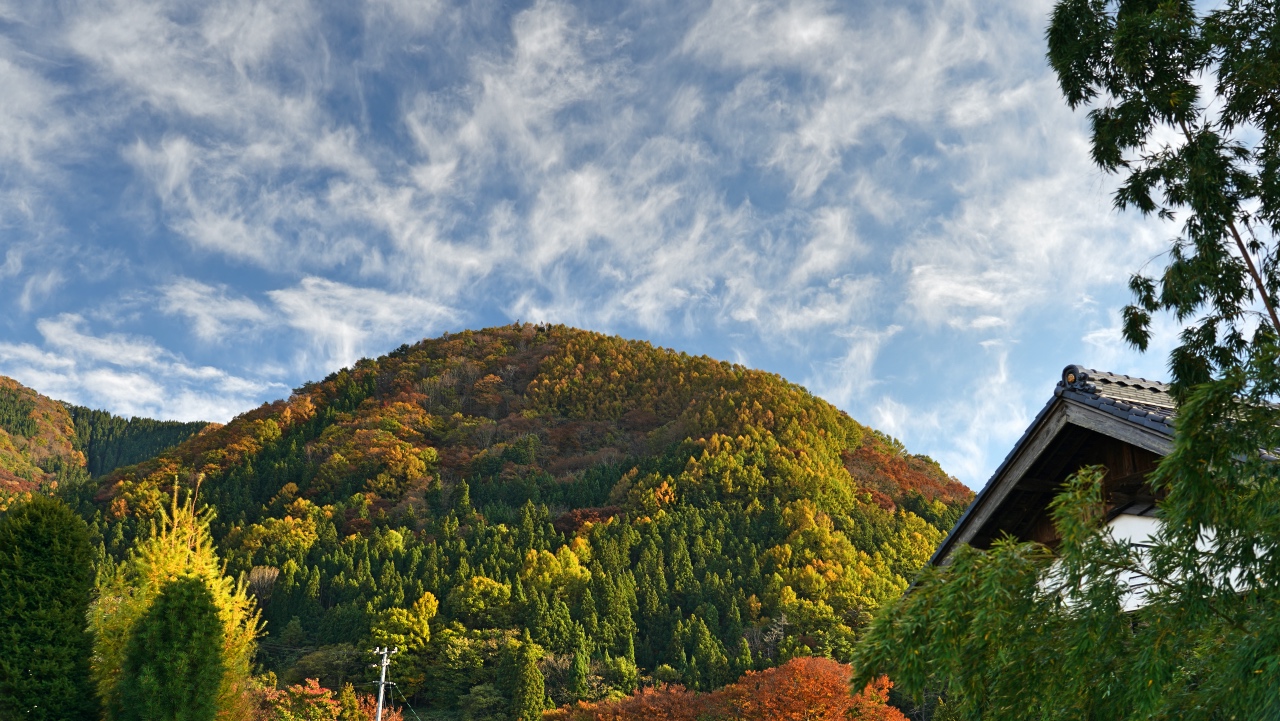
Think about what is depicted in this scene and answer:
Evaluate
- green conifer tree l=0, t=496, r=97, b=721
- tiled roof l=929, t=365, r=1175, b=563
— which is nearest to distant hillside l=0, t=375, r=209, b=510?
green conifer tree l=0, t=496, r=97, b=721

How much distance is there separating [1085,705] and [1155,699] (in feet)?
1.12

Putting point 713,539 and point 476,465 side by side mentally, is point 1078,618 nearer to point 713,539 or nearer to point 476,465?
point 713,539

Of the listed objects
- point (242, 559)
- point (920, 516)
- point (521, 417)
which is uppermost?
point (521, 417)

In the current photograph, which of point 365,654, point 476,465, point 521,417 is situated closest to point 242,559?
point 365,654

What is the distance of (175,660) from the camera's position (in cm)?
1416

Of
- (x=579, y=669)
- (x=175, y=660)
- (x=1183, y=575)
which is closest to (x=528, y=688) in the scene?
(x=579, y=669)

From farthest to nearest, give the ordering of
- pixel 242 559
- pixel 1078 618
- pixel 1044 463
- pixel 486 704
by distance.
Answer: pixel 242 559, pixel 486 704, pixel 1044 463, pixel 1078 618

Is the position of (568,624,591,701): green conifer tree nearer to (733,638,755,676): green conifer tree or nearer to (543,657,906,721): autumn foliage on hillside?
(543,657,906,721): autumn foliage on hillside

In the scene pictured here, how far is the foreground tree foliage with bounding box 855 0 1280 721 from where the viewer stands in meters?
2.79

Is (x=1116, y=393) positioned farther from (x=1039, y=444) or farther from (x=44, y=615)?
(x=44, y=615)

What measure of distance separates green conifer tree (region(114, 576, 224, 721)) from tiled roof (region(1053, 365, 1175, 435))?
14.4 meters

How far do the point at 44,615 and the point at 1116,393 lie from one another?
1586 cm

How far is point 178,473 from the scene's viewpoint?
5794 centimetres

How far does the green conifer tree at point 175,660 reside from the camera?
45.7 ft
